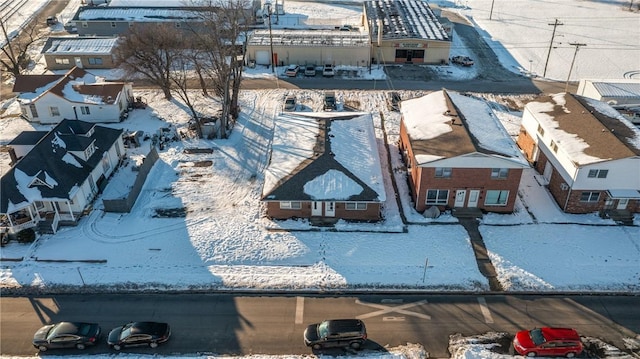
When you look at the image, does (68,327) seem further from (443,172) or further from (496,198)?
(496,198)

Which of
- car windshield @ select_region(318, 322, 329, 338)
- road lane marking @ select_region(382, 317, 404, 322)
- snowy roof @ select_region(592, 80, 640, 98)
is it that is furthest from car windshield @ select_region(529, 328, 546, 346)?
snowy roof @ select_region(592, 80, 640, 98)

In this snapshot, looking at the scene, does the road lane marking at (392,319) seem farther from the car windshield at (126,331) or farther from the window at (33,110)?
the window at (33,110)

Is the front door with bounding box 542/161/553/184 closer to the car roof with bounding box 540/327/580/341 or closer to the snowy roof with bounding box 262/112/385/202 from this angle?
the snowy roof with bounding box 262/112/385/202

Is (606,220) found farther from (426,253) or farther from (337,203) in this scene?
(337,203)

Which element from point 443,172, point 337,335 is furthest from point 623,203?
point 337,335

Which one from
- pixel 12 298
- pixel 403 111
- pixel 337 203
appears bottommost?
pixel 12 298

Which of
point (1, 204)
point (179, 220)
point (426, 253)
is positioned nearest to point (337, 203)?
point (426, 253)
